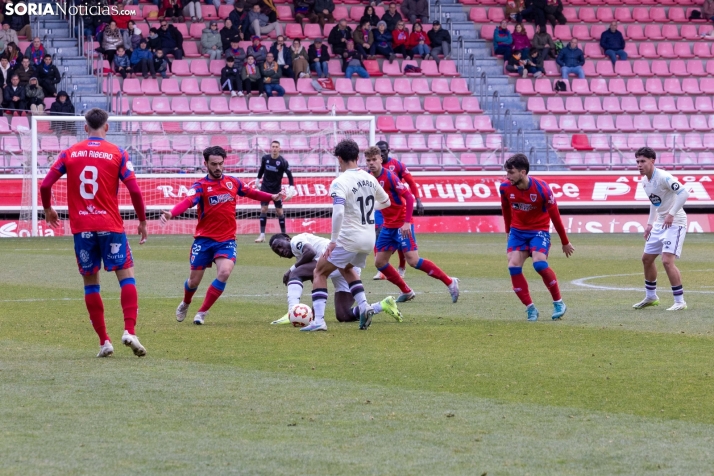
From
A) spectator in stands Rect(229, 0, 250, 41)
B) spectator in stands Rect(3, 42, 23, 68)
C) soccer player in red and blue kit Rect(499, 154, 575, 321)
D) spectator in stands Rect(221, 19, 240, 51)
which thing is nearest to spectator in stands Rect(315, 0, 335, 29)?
spectator in stands Rect(229, 0, 250, 41)

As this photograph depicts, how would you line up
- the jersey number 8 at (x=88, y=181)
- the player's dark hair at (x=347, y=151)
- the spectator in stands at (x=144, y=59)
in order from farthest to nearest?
the spectator in stands at (x=144, y=59) < the player's dark hair at (x=347, y=151) < the jersey number 8 at (x=88, y=181)

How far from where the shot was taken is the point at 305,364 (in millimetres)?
8578

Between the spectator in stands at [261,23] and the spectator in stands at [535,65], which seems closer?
the spectator in stands at [261,23]

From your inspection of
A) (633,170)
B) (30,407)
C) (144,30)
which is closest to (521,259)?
(30,407)

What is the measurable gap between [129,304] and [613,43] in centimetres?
2939

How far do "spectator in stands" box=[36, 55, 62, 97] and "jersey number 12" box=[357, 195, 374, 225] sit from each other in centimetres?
2064

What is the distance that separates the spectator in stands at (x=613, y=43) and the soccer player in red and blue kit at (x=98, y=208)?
29054 mm

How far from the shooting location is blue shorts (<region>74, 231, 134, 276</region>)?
8.84 m

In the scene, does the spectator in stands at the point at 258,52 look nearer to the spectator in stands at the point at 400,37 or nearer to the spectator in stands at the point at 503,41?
the spectator in stands at the point at 400,37

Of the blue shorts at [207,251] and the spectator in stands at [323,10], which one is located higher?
the spectator in stands at [323,10]

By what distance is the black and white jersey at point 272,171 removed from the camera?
25531 millimetres

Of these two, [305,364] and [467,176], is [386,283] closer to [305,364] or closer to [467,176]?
[305,364]

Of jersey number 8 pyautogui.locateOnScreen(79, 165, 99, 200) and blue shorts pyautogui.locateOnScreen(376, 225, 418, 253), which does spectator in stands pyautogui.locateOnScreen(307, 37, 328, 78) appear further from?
jersey number 8 pyautogui.locateOnScreen(79, 165, 99, 200)

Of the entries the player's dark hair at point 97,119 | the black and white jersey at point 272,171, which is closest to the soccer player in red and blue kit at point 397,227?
the player's dark hair at point 97,119
